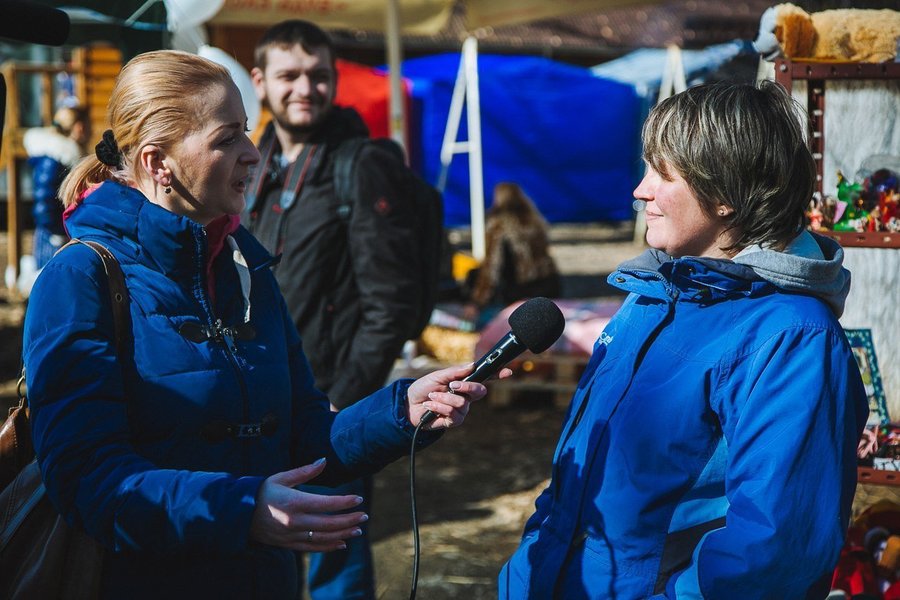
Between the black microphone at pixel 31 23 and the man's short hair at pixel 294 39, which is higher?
the man's short hair at pixel 294 39

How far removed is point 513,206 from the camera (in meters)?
8.99

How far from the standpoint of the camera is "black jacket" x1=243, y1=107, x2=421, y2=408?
138 inches

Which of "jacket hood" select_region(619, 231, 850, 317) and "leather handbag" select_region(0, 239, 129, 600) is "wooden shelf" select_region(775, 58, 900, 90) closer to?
"jacket hood" select_region(619, 231, 850, 317)

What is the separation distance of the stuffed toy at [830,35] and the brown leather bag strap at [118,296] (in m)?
1.81

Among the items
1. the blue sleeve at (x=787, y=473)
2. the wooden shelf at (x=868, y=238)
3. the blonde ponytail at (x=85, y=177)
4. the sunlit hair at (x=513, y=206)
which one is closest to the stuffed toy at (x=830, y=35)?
the wooden shelf at (x=868, y=238)

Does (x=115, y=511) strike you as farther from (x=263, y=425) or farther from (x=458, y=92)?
(x=458, y=92)

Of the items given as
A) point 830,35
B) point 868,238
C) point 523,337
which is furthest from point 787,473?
point 830,35

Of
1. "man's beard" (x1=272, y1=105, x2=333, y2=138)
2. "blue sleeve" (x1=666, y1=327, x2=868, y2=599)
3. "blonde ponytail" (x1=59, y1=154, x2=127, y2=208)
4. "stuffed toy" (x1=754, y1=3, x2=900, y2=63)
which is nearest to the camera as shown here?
"blue sleeve" (x1=666, y1=327, x2=868, y2=599)

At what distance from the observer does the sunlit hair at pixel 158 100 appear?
2.07 m

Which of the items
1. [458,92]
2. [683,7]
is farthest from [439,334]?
[683,7]

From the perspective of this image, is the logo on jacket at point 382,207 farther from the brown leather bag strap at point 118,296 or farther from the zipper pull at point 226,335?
the brown leather bag strap at point 118,296

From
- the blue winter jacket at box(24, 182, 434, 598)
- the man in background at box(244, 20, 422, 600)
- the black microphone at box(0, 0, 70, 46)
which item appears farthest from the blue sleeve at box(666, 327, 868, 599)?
the man in background at box(244, 20, 422, 600)

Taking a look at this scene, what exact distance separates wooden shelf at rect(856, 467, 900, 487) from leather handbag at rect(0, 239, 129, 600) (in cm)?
187

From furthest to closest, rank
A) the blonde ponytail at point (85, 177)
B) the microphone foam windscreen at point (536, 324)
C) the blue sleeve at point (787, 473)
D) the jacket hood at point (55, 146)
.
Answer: the jacket hood at point (55, 146)
the blonde ponytail at point (85, 177)
the microphone foam windscreen at point (536, 324)
the blue sleeve at point (787, 473)
